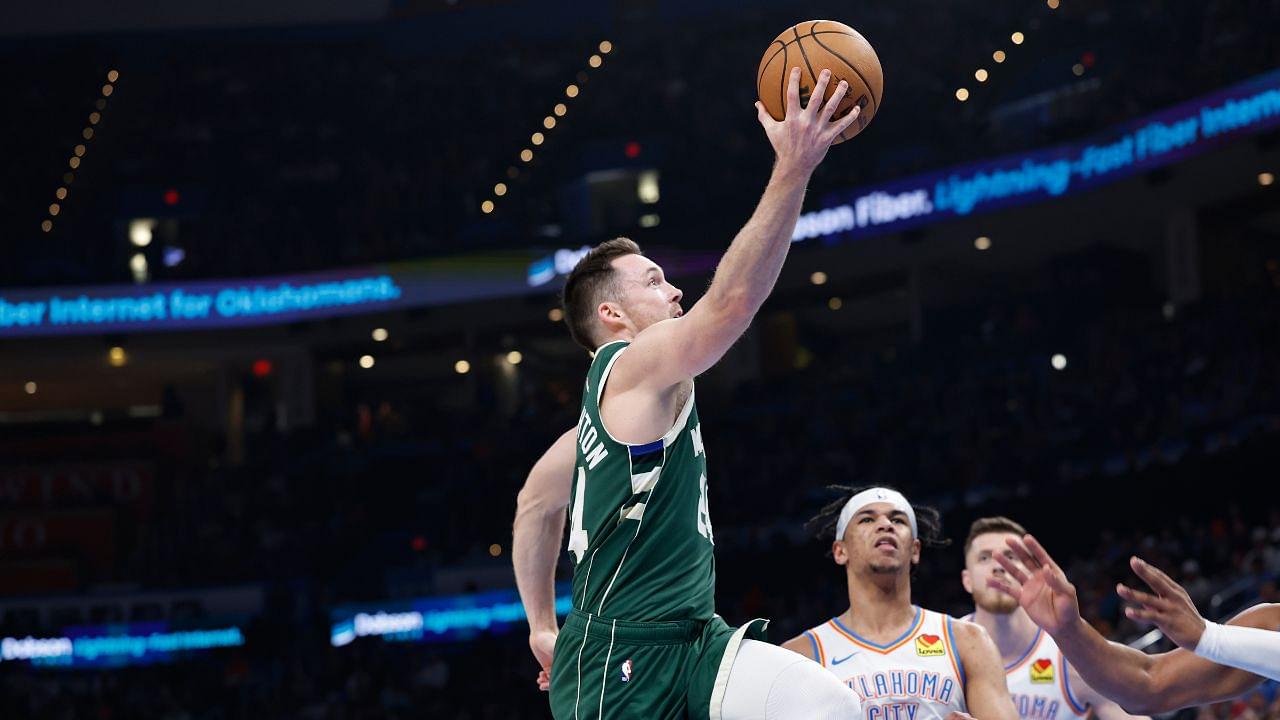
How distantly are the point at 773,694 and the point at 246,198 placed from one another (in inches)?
963

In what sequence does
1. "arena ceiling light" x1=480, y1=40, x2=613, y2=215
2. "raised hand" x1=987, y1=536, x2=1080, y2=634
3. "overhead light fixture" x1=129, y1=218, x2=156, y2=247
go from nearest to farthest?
1. "raised hand" x1=987, y1=536, x2=1080, y2=634
2. "arena ceiling light" x1=480, y1=40, x2=613, y2=215
3. "overhead light fixture" x1=129, y1=218, x2=156, y2=247

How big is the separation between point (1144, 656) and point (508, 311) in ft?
72.7

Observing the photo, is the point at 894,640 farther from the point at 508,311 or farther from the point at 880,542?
the point at 508,311

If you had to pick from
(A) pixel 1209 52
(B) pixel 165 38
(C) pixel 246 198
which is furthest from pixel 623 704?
(B) pixel 165 38

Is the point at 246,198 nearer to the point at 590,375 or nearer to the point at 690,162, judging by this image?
the point at 690,162

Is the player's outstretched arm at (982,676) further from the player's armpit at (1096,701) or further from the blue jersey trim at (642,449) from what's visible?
the blue jersey trim at (642,449)

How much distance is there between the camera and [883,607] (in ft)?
18.3

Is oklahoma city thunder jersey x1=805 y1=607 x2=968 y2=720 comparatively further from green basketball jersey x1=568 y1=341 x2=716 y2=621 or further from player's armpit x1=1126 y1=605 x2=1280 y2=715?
green basketball jersey x1=568 y1=341 x2=716 y2=621

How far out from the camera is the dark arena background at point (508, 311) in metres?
18.7

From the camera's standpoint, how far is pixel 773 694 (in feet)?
12.4

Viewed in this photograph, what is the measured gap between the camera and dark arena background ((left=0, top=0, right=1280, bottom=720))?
18.7m

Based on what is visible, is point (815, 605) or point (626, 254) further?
point (815, 605)

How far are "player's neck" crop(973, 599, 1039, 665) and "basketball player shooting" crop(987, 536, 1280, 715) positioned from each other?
1.85m

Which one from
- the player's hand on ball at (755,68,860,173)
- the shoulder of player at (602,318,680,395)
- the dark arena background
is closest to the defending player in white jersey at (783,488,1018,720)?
the shoulder of player at (602,318,680,395)
